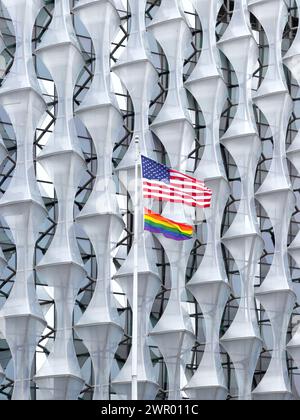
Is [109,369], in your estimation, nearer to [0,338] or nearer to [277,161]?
[0,338]

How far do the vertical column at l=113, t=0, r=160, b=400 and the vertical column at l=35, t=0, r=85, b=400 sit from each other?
1.71 metres

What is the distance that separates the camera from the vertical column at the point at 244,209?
57094mm

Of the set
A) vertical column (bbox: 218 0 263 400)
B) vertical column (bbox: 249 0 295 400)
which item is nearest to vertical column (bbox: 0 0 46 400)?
vertical column (bbox: 218 0 263 400)

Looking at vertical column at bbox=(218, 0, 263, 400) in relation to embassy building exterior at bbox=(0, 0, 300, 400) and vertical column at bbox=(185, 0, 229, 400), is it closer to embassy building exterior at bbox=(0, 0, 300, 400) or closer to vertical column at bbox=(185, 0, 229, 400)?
embassy building exterior at bbox=(0, 0, 300, 400)

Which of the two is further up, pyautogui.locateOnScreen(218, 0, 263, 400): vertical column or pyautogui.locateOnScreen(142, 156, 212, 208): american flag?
pyautogui.locateOnScreen(218, 0, 263, 400): vertical column

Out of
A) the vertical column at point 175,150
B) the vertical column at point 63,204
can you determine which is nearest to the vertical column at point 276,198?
the vertical column at point 175,150

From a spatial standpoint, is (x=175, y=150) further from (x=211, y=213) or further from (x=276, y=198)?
(x=276, y=198)

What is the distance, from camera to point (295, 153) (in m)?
59.3

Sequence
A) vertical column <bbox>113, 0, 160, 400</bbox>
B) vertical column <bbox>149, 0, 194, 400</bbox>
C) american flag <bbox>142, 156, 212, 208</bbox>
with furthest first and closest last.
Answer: vertical column <bbox>149, 0, 194, 400</bbox>
vertical column <bbox>113, 0, 160, 400</bbox>
american flag <bbox>142, 156, 212, 208</bbox>

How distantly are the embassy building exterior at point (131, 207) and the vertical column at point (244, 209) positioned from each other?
5 centimetres

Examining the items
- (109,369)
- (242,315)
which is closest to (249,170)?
(242,315)

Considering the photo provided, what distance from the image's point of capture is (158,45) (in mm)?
61750

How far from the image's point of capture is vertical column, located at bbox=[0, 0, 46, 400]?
176 ft

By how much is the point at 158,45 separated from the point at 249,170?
7111 mm
